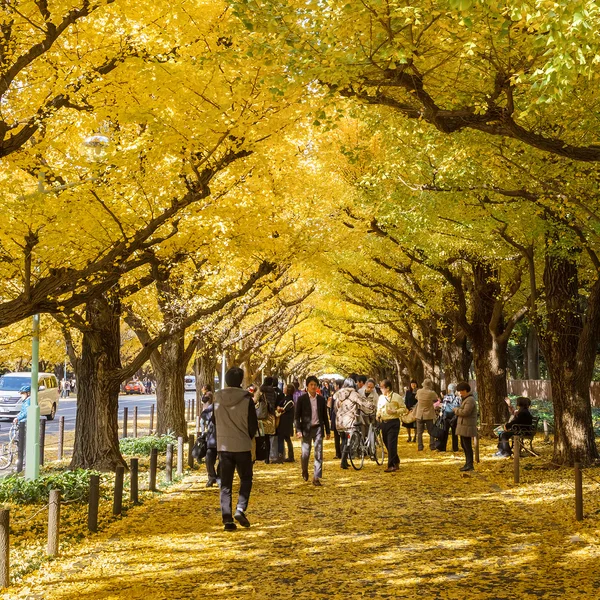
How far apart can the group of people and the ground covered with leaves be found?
2.16 ft

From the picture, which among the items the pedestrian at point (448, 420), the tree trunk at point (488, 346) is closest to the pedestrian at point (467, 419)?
the pedestrian at point (448, 420)

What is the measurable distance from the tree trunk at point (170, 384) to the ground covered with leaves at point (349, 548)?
7638 mm

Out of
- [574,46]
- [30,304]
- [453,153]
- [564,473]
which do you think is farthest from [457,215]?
[574,46]

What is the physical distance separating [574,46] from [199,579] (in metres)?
5.30

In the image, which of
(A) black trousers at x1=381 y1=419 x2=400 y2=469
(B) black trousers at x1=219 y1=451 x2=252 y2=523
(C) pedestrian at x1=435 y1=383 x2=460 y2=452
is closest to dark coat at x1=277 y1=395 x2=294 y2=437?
(A) black trousers at x1=381 y1=419 x2=400 y2=469

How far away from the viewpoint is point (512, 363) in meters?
59.7

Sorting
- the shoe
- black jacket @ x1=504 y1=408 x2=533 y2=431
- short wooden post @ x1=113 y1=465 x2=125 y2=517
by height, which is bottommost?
the shoe

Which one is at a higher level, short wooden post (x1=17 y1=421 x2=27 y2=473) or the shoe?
short wooden post (x1=17 y1=421 x2=27 y2=473)

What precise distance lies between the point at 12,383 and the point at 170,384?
56.9 ft

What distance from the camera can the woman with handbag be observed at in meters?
15.3

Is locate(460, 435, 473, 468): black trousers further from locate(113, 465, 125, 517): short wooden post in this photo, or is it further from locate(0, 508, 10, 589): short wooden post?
locate(0, 508, 10, 589): short wooden post

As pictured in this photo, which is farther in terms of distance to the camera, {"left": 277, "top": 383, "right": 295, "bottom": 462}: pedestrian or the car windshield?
the car windshield

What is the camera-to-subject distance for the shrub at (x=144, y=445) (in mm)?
19266

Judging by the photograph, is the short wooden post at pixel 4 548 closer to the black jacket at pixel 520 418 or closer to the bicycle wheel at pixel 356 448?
the bicycle wheel at pixel 356 448
